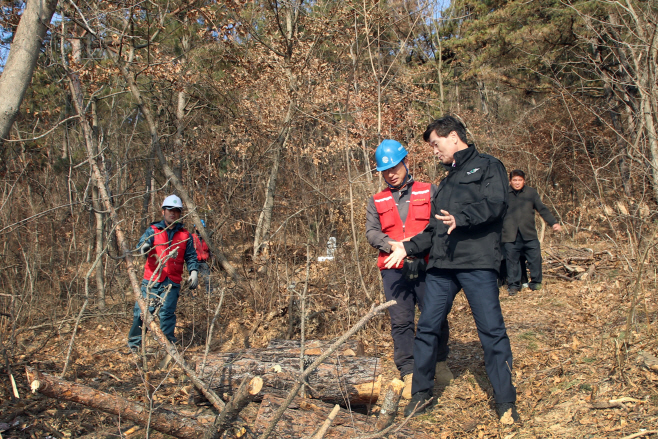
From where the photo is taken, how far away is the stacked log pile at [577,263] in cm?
723

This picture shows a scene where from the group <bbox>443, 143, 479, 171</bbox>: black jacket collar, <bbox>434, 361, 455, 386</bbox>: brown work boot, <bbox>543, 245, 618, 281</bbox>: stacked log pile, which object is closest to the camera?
<bbox>443, 143, 479, 171</bbox>: black jacket collar

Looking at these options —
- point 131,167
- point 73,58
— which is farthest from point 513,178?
point 131,167

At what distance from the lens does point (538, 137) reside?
14.1 metres

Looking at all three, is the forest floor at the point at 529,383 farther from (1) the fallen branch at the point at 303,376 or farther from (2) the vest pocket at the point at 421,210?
(2) the vest pocket at the point at 421,210

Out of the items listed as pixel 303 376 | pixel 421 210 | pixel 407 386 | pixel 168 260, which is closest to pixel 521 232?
pixel 421 210

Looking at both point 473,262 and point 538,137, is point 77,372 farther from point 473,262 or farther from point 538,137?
point 538,137

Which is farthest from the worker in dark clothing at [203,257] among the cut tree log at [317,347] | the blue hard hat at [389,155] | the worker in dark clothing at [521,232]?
the worker in dark clothing at [521,232]

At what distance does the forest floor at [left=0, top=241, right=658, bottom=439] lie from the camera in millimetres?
2969

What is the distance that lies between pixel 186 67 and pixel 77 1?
114 inches

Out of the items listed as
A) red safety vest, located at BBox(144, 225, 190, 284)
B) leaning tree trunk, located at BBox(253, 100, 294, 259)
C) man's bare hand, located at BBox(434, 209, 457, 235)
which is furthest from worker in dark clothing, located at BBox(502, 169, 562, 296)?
red safety vest, located at BBox(144, 225, 190, 284)

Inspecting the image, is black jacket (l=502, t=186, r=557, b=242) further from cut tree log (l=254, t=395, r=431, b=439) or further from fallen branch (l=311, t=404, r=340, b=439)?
fallen branch (l=311, t=404, r=340, b=439)

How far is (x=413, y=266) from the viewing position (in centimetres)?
350

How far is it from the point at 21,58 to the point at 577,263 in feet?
25.7

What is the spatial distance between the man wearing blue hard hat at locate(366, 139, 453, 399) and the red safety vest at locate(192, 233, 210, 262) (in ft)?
9.22
